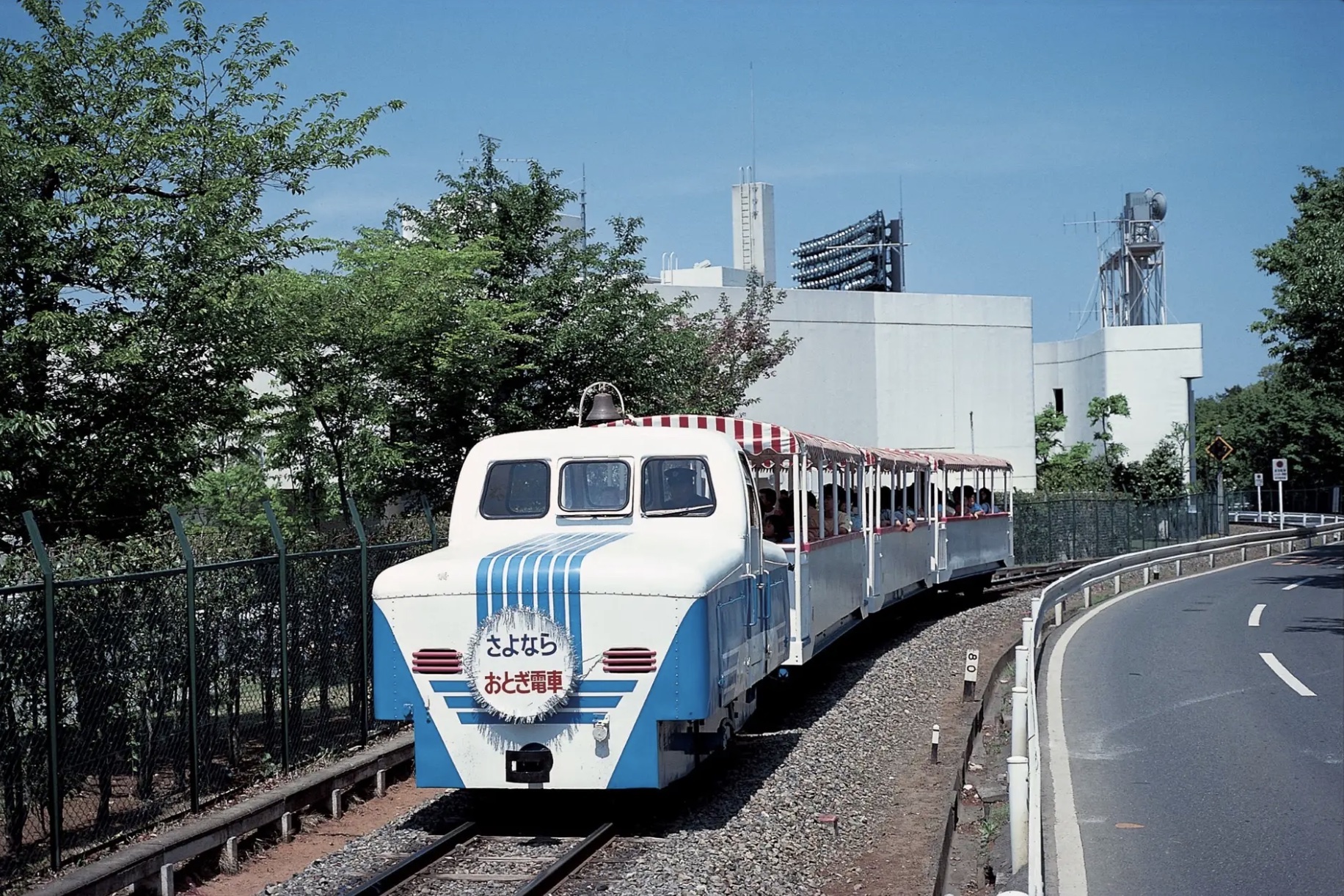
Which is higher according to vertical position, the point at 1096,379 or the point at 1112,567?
the point at 1096,379

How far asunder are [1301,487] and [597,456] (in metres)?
82.8

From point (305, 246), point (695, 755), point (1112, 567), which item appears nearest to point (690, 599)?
point (695, 755)

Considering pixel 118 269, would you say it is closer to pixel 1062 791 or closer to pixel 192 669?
pixel 192 669

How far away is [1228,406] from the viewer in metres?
104

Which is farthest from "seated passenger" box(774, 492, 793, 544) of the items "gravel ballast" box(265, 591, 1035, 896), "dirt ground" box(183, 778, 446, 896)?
"dirt ground" box(183, 778, 446, 896)

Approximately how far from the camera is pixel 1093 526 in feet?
145

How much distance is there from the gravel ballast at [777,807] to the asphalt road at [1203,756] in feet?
4.15

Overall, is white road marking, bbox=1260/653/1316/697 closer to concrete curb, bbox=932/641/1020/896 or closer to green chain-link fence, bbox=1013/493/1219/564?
concrete curb, bbox=932/641/1020/896

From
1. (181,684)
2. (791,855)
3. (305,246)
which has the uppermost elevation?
(305,246)

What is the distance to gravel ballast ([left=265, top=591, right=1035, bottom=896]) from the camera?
8664 millimetres

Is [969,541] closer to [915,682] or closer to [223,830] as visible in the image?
[915,682]

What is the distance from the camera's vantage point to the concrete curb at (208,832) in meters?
7.93

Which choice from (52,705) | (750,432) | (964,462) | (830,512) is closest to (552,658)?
(52,705)

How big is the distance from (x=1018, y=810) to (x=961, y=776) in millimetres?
3656
